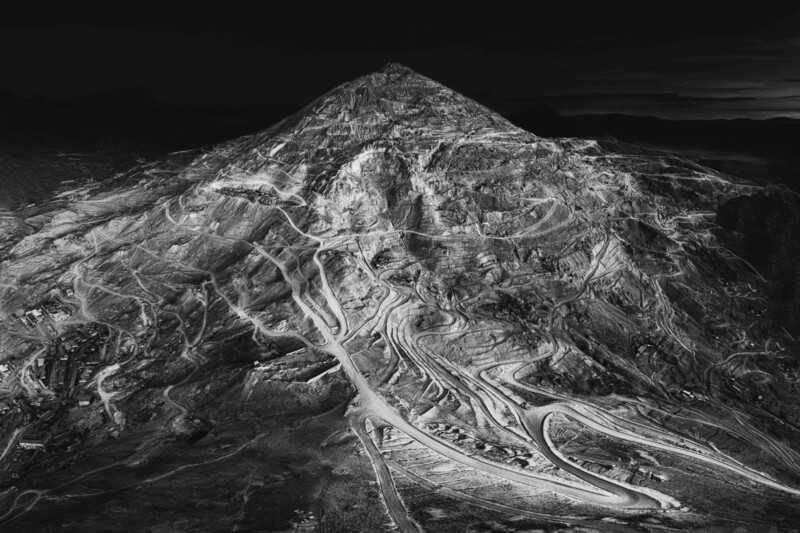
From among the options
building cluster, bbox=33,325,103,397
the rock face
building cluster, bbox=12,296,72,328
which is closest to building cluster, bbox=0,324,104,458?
building cluster, bbox=33,325,103,397

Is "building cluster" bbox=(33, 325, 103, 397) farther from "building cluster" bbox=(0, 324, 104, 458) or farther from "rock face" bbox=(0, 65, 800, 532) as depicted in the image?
"rock face" bbox=(0, 65, 800, 532)

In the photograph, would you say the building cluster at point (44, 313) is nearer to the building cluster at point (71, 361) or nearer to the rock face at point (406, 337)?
the rock face at point (406, 337)

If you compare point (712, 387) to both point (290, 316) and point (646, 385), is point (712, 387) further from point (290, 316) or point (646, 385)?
point (290, 316)

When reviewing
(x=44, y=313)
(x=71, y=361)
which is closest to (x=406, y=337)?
(x=71, y=361)

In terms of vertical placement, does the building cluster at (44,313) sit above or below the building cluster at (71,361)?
above

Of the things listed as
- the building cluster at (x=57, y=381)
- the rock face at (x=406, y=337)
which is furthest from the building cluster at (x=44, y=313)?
the building cluster at (x=57, y=381)

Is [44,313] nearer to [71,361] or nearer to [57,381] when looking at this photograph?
[71,361]

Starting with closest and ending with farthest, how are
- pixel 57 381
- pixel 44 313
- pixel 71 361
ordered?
pixel 57 381 < pixel 71 361 < pixel 44 313

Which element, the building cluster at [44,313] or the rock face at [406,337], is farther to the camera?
the building cluster at [44,313]
